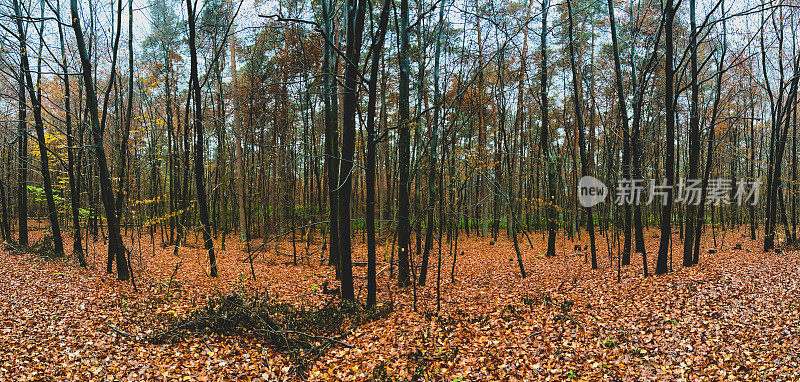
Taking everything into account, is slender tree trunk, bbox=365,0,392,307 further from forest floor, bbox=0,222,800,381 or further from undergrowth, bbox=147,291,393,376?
forest floor, bbox=0,222,800,381

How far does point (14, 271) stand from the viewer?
8.81 meters

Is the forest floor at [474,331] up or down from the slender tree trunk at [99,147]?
down

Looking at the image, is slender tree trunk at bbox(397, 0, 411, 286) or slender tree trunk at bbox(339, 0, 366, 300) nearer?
slender tree trunk at bbox(339, 0, 366, 300)

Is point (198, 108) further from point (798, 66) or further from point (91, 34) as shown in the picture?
point (798, 66)

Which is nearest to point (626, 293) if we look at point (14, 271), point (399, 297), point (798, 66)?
point (399, 297)

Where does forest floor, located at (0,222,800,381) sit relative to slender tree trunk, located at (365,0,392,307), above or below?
below

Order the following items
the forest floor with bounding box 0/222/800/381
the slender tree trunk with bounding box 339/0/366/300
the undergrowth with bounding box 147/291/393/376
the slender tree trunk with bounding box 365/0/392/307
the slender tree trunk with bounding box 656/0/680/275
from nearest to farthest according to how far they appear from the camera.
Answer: the forest floor with bounding box 0/222/800/381 → the undergrowth with bounding box 147/291/393/376 → the slender tree trunk with bounding box 365/0/392/307 → the slender tree trunk with bounding box 339/0/366/300 → the slender tree trunk with bounding box 656/0/680/275

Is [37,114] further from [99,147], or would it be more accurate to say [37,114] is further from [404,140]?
[404,140]

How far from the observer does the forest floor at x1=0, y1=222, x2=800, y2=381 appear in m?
4.82

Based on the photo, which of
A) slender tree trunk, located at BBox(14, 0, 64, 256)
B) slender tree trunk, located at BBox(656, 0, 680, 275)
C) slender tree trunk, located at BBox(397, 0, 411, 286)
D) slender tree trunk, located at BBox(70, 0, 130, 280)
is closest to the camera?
slender tree trunk, located at BBox(656, 0, 680, 275)

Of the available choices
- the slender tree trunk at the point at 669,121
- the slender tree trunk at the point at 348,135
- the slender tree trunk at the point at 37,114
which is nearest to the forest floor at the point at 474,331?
the slender tree trunk at the point at 669,121

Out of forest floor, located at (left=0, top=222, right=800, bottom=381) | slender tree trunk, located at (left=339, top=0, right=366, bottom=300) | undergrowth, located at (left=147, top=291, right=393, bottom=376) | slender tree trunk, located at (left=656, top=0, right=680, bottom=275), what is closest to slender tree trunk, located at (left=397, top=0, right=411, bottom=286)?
slender tree trunk, located at (left=339, top=0, right=366, bottom=300)

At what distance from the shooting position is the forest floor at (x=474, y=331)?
482cm

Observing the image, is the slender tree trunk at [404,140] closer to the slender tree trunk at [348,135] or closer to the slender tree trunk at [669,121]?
the slender tree trunk at [348,135]
